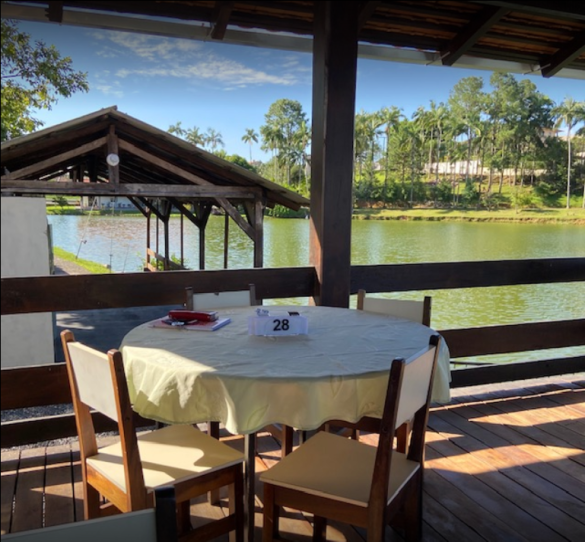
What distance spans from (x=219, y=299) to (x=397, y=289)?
1106 mm

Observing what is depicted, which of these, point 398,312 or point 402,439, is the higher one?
point 398,312

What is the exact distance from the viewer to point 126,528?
60 cm

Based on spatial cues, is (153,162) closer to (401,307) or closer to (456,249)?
(401,307)

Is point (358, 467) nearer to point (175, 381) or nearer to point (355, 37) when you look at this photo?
point (175, 381)

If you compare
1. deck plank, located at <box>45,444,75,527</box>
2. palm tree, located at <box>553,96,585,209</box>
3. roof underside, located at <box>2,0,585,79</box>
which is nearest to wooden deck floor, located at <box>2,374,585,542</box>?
deck plank, located at <box>45,444,75,527</box>

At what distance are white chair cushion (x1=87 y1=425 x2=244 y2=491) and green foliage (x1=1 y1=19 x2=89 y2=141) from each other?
96 cm

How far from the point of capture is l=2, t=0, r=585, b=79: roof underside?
2.52 m

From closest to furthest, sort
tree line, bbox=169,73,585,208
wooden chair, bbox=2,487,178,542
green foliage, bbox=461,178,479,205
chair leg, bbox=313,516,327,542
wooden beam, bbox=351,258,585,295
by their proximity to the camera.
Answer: wooden chair, bbox=2,487,178,542 < chair leg, bbox=313,516,327,542 < wooden beam, bbox=351,258,585,295 < tree line, bbox=169,73,585,208 < green foliage, bbox=461,178,479,205

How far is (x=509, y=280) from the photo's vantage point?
3195mm

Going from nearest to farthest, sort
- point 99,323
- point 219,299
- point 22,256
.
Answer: point 22,256, point 219,299, point 99,323

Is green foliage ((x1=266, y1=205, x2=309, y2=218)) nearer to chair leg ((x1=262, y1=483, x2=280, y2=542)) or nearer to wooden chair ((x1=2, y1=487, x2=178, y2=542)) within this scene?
chair leg ((x1=262, y1=483, x2=280, y2=542))

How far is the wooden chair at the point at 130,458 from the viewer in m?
1.38

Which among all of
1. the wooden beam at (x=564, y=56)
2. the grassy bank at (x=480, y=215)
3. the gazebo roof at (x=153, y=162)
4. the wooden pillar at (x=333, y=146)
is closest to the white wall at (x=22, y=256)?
the wooden pillar at (x=333, y=146)

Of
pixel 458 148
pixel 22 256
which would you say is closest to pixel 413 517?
pixel 22 256
